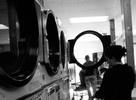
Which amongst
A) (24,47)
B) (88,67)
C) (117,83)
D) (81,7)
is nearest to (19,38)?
(24,47)

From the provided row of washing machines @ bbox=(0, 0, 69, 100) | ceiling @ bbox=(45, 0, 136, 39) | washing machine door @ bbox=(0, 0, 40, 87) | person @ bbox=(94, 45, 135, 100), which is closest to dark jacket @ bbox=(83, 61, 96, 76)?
ceiling @ bbox=(45, 0, 136, 39)

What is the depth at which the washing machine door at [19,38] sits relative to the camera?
118 cm

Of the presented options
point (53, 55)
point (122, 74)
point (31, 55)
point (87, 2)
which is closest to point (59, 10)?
point (87, 2)

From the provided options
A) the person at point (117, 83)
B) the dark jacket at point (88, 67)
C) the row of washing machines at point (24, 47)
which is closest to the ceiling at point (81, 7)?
the dark jacket at point (88, 67)

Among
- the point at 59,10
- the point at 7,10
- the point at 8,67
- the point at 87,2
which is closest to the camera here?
the point at 8,67

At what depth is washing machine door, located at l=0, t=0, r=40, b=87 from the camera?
1.18m

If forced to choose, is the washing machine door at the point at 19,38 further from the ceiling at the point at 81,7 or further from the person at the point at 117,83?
the ceiling at the point at 81,7

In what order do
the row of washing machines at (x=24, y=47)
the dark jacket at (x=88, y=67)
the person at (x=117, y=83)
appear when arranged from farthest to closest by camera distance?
the dark jacket at (x=88, y=67), the person at (x=117, y=83), the row of washing machines at (x=24, y=47)

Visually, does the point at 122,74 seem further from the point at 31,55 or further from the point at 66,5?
the point at 66,5

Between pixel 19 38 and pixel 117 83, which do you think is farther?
pixel 117 83

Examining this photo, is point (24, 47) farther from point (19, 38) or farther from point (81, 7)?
point (81, 7)

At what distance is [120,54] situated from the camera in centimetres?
214

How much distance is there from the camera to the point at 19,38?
1.36 meters

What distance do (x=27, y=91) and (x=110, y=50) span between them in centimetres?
124
